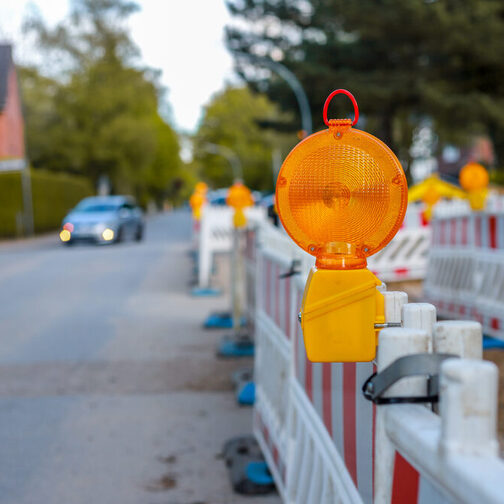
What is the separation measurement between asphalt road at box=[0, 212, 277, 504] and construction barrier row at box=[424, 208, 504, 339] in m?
2.69

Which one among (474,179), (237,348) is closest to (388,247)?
(474,179)

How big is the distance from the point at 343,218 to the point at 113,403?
4195mm

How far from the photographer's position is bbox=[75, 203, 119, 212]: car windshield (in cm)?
2791

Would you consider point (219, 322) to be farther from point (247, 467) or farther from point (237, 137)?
point (237, 137)

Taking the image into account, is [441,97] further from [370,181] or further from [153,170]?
[153,170]

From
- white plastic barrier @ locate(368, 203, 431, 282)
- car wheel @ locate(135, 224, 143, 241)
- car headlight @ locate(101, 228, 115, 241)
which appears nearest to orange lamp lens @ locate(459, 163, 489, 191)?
white plastic barrier @ locate(368, 203, 431, 282)

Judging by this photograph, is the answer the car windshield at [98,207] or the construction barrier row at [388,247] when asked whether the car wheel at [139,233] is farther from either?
the construction barrier row at [388,247]

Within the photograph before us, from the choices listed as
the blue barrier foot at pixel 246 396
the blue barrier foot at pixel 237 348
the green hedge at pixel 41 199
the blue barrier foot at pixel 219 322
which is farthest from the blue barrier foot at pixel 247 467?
the green hedge at pixel 41 199

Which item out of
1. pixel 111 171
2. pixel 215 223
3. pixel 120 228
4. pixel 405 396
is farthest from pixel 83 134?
pixel 405 396

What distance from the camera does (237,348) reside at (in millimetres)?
7348

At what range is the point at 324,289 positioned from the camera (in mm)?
1861

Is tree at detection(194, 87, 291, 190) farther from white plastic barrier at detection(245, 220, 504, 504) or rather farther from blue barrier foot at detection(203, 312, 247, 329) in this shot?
white plastic barrier at detection(245, 220, 504, 504)

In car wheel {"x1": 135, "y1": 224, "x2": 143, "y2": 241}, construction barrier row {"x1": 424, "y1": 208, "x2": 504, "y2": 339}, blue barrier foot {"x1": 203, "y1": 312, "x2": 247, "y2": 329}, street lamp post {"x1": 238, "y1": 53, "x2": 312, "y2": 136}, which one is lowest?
car wheel {"x1": 135, "y1": 224, "x2": 143, "y2": 241}

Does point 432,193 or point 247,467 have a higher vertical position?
point 432,193
